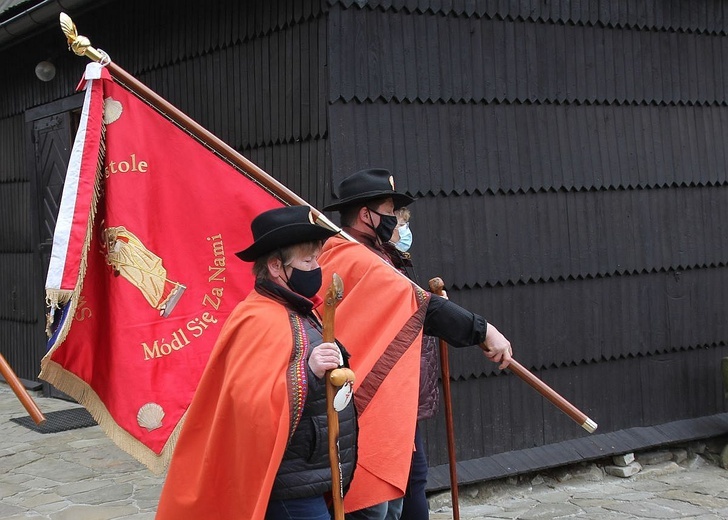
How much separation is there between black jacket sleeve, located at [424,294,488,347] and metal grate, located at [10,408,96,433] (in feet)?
16.8

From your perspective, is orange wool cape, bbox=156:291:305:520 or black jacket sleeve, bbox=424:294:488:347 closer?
orange wool cape, bbox=156:291:305:520

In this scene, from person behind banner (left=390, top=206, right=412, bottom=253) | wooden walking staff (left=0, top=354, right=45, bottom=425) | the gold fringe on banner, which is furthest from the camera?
person behind banner (left=390, top=206, right=412, bottom=253)

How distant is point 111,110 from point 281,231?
1.52 m

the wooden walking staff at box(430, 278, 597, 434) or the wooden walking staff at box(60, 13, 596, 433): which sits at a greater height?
the wooden walking staff at box(60, 13, 596, 433)

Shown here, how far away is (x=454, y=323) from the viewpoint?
413 centimetres

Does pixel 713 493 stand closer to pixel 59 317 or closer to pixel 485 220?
pixel 485 220

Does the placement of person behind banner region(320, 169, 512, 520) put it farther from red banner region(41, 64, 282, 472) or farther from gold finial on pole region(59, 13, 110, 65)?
gold finial on pole region(59, 13, 110, 65)

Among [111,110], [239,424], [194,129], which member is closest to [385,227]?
[194,129]

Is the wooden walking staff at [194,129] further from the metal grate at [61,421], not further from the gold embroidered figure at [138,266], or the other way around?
the metal grate at [61,421]

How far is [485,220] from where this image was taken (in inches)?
256

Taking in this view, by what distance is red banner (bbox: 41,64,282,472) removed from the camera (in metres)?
4.31

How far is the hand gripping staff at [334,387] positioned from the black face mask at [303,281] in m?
0.23

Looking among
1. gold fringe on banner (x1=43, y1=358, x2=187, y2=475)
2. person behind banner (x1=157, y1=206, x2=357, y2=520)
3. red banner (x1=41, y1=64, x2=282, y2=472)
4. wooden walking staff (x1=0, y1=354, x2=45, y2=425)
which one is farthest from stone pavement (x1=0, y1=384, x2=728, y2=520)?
person behind banner (x1=157, y1=206, x2=357, y2=520)

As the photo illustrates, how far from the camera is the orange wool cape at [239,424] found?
315 cm
